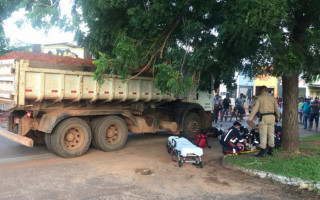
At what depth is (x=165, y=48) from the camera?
7.18 metres

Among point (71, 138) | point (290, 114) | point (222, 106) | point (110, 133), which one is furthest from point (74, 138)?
point (222, 106)

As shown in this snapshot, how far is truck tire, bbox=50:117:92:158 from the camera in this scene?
741 centimetres

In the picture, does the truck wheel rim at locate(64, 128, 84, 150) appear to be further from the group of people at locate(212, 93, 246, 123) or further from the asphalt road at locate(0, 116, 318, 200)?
the group of people at locate(212, 93, 246, 123)

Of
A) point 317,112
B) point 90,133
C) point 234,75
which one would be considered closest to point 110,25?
point 90,133

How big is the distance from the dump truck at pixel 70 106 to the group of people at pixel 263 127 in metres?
2.18

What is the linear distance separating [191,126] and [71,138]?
4.62 meters

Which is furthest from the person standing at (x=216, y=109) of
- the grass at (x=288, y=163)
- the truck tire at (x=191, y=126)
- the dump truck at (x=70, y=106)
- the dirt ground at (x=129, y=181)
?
the dirt ground at (x=129, y=181)

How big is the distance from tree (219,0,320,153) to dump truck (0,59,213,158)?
2.78 meters

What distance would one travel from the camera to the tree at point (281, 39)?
5000 mm

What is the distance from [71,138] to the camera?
7.65m

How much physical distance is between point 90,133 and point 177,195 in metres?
3.62

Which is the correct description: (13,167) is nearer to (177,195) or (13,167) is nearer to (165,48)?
(177,195)

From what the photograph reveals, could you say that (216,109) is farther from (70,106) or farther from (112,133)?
(70,106)

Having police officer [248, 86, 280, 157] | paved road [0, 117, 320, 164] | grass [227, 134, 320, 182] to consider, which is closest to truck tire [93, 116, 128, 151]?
paved road [0, 117, 320, 164]
